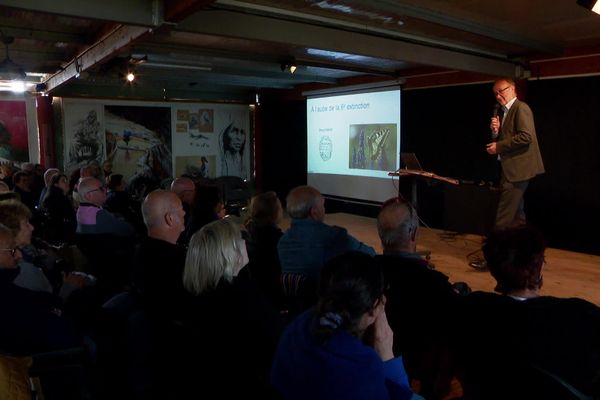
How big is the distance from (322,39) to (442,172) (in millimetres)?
3708

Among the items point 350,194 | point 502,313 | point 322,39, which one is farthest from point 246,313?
point 350,194

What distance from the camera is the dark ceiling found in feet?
11.2

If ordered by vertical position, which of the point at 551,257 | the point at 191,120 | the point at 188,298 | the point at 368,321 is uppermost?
the point at 191,120

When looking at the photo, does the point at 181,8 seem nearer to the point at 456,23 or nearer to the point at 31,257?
the point at 31,257

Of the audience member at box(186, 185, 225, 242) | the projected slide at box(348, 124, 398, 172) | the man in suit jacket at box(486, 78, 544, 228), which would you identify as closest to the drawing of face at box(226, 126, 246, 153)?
the projected slide at box(348, 124, 398, 172)

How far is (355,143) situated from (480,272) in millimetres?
4120

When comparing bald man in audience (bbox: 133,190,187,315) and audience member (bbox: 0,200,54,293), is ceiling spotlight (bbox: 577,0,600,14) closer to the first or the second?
bald man in audience (bbox: 133,190,187,315)

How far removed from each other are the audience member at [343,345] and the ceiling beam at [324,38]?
2.79 m

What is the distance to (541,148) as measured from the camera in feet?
19.8

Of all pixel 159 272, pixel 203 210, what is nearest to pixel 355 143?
pixel 203 210

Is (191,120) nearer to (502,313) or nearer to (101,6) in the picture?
(101,6)

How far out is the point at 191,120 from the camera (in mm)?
10258

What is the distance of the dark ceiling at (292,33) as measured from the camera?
3409mm

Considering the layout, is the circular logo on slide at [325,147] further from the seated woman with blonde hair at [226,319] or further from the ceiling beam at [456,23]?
the seated woman with blonde hair at [226,319]
